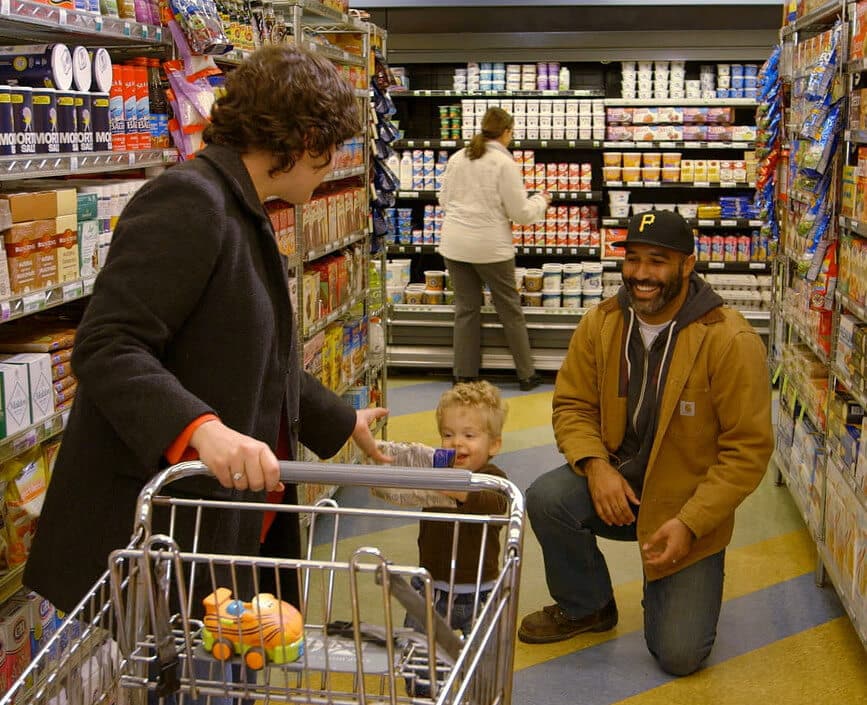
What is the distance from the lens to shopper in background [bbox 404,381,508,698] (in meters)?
2.93

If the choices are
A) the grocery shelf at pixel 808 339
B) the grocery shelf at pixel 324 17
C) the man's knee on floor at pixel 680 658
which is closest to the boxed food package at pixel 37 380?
the grocery shelf at pixel 324 17

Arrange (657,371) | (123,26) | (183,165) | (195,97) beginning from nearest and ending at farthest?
(183,165)
(123,26)
(195,97)
(657,371)

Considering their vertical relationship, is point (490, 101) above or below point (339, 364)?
above

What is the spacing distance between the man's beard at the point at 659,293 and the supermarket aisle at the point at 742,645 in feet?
3.82

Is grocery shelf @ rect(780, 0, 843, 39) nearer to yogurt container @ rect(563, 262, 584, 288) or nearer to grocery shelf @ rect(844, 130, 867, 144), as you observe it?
grocery shelf @ rect(844, 130, 867, 144)

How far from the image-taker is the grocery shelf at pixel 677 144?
25.7 ft

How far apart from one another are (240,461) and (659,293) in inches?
86.9

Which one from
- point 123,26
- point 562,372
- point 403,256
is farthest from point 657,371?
point 403,256

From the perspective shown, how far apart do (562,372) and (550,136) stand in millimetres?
4419

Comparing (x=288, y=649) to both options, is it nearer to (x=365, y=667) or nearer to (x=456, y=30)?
(x=365, y=667)

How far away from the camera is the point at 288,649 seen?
5.06 feet

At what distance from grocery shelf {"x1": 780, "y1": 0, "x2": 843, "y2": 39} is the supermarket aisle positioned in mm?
2206

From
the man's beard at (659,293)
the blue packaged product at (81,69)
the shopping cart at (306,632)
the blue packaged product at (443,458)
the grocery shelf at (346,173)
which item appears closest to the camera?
the shopping cart at (306,632)

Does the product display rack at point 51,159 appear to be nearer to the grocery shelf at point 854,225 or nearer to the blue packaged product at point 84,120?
the blue packaged product at point 84,120
